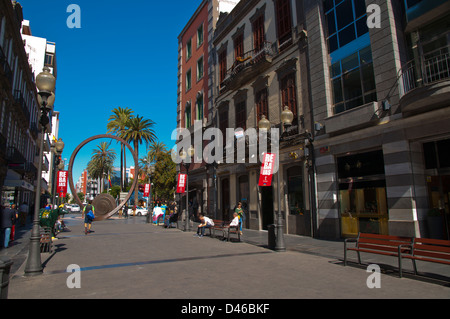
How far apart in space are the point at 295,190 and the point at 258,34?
10447 millimetres

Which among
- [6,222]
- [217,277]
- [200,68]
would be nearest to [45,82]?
[6,222]

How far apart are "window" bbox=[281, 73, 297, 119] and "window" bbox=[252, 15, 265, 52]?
333 cm

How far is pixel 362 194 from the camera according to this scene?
1237 cm

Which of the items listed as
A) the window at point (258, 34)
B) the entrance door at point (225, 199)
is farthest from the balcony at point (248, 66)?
the entrance door at point (225, 199)

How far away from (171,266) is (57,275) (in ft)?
8.79

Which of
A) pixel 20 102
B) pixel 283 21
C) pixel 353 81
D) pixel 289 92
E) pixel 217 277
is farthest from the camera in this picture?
pixel 20 102

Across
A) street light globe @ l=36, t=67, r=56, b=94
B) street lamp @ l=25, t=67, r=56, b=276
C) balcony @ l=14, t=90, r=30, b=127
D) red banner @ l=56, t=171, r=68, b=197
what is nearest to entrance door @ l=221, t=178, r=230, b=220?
red banner @ l=56, t=171, r=68, b=197

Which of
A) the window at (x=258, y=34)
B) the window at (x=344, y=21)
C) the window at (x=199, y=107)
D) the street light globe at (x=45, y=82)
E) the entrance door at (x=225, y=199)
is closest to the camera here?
the street light globe at (x=45, y=82)

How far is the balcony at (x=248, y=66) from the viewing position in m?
17.8

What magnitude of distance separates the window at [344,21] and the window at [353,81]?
0.86m

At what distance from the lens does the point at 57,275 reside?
711 centimetres

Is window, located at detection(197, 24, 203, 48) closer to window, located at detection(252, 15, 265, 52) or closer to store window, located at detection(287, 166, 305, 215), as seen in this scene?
window, located at detection(252, 15, 265, 52)

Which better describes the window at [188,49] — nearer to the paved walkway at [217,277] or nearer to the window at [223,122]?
the window at [223,122]

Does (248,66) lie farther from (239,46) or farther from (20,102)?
(20,102)
